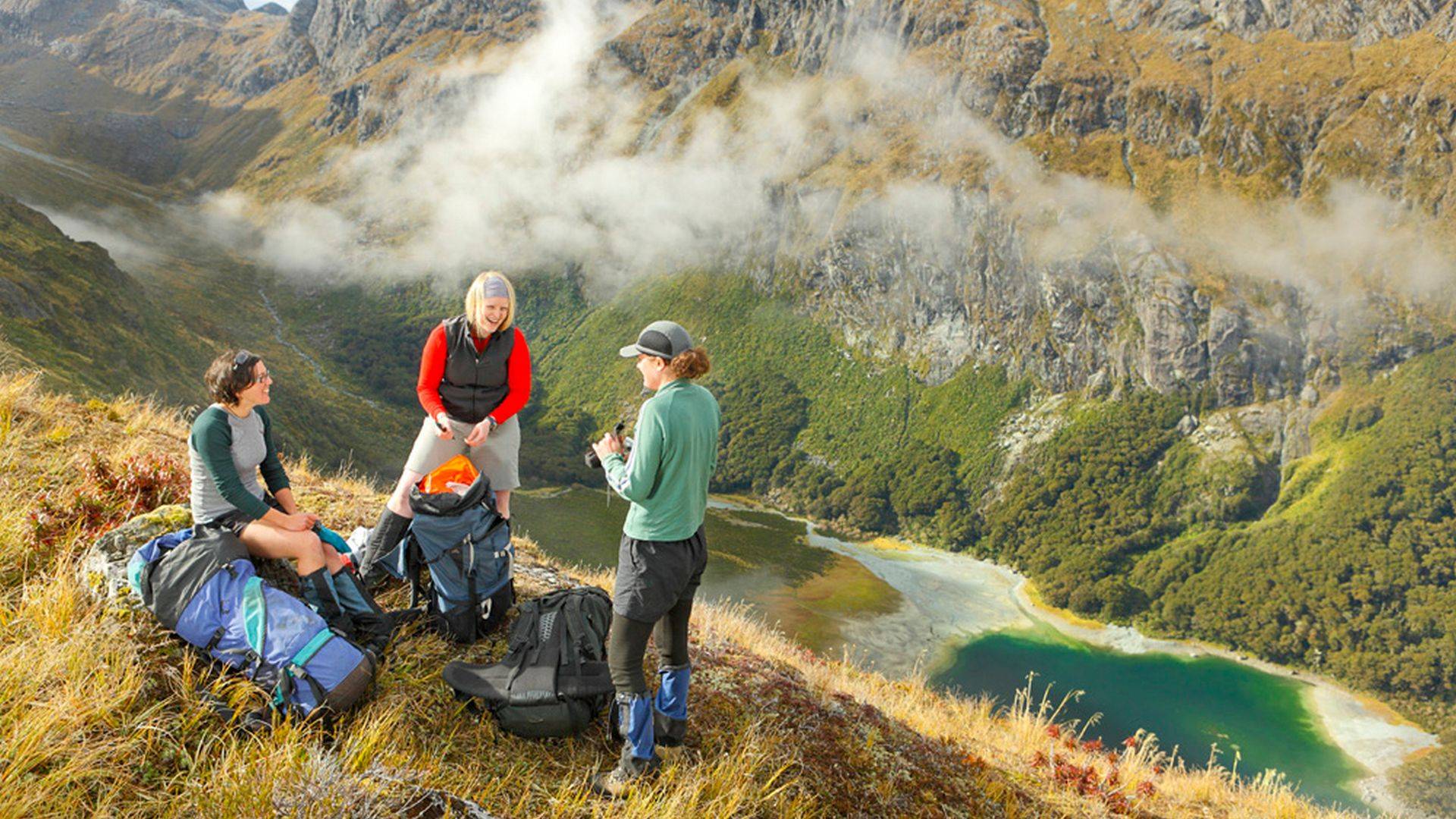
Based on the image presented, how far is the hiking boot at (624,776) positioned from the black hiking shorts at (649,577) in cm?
79

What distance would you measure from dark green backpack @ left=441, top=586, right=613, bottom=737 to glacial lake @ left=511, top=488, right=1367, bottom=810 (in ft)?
231

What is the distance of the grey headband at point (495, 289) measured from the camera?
525 cm

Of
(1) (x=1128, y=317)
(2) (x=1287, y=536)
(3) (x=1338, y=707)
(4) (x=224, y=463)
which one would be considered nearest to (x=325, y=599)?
(4) (x=224, y=463)

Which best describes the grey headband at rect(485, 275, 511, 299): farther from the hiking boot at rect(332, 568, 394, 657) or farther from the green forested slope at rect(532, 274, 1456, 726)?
the green forested slope at rect(532, 274, 1456, 726)

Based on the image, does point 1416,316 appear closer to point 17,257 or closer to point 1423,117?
point 1423,117

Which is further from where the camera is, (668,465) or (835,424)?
(835,424)

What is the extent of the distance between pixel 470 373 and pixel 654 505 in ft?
7.71

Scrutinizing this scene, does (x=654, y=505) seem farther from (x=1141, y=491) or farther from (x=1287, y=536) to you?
(x=1141, y=491)

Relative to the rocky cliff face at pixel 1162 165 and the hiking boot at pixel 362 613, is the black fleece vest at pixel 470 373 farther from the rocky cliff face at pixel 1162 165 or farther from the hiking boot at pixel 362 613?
the rocky cliff face at pixel 1162 165

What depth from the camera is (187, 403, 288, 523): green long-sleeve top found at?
4.46m

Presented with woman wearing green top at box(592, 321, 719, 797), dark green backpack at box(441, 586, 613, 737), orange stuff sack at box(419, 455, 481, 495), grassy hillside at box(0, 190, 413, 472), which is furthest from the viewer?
grassy hillside at box(0, 190, 413, 472)

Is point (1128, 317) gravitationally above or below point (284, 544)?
above

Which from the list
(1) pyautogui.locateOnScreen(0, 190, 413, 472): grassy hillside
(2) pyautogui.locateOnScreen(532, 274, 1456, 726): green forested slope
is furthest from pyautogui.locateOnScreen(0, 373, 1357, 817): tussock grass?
(2) pyautogui.locateOnScreen(532, 274, 1456, 726): green forested slope

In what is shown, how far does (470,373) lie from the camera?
5469mm
